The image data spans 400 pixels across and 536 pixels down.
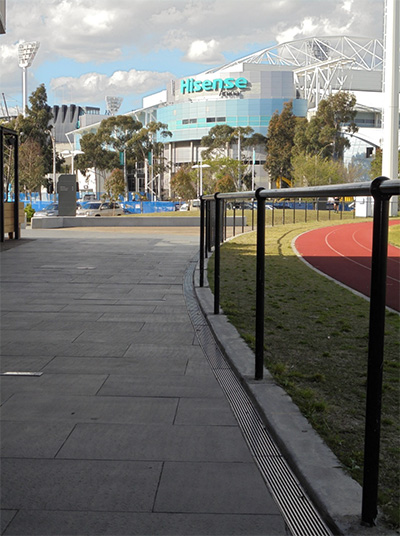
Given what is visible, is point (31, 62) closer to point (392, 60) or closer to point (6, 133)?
point (392, 60)

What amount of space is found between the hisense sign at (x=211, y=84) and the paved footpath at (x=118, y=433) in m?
111

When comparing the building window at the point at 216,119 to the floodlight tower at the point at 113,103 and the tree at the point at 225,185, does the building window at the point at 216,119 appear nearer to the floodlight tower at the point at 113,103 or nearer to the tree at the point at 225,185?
the floodlight tower at the point at 113,103

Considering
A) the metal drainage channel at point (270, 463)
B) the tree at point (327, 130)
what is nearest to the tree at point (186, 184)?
the tree at point (327, 130)

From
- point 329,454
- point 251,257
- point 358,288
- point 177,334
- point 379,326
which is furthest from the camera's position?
point 251,257

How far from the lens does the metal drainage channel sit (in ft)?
10.3

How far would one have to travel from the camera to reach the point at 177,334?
759 cm

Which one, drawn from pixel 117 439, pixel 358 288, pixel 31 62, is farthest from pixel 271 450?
pixel 31 62

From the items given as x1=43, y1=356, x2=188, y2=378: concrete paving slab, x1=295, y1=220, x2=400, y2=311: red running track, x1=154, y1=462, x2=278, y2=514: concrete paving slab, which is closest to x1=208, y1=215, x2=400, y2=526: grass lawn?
x1=295, y1=220, x2=400, y2=311: red running track

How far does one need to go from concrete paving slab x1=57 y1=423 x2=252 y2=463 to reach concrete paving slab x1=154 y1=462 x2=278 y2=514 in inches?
5.4

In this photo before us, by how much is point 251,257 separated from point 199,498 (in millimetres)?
14005

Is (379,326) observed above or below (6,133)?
below

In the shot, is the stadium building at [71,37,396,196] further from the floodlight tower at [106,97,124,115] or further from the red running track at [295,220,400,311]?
the red running track at [295,220,400,311]

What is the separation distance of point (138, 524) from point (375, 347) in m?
1.35

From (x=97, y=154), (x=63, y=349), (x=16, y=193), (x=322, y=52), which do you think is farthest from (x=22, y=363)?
(x=322, y=52)
